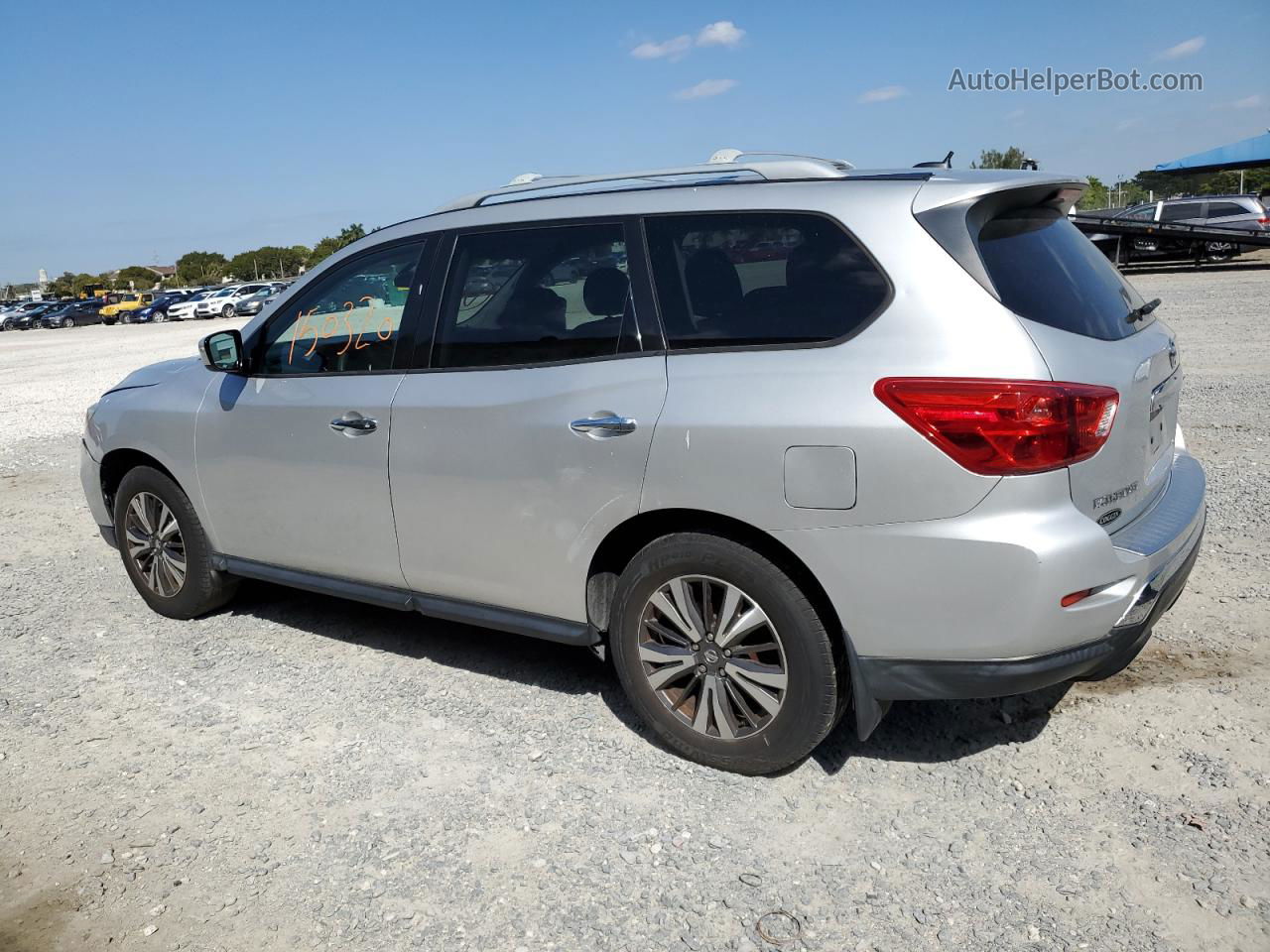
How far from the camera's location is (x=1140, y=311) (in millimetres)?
3807

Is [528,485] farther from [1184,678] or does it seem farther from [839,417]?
[1184,678]

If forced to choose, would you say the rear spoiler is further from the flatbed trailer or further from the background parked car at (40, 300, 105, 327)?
the background parked car at (40, 300, 105, 327)

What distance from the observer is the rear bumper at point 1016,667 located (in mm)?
3090

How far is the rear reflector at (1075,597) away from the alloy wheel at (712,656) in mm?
827

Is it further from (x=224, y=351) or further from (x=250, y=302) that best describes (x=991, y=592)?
(x=250, y=302)

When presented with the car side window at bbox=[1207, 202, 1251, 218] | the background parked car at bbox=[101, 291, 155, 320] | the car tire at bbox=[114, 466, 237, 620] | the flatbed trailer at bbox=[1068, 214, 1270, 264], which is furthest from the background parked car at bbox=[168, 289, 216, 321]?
the car tire at bbox=[114, 466, 237, 620]

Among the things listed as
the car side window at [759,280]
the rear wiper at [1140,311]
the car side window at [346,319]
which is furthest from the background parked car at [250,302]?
the rear wiper at [1140,311]

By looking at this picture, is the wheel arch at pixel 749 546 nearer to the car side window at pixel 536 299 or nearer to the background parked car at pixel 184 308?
the car side window at pixel 536 299

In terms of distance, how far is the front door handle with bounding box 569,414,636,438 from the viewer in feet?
11.6

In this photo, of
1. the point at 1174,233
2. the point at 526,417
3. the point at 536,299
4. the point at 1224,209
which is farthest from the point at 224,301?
the point at 526,417

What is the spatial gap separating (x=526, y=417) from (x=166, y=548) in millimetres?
2514

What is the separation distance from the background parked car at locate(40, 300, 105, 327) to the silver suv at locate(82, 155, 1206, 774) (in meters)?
60.7

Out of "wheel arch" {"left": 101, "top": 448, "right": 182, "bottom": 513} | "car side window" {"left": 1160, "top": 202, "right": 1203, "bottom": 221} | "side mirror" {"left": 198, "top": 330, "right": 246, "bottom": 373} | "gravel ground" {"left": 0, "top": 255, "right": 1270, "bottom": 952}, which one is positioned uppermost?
"side mirror" {"left": 198, "top": 330, "right": 246, "bottom": 373}

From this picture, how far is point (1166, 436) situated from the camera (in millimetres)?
3740
